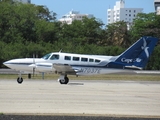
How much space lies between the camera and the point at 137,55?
106ft

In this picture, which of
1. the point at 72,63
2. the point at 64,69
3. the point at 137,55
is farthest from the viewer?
the point at 137,55

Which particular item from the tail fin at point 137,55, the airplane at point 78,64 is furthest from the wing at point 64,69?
the tail fin at point 137,55

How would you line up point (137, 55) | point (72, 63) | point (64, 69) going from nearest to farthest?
1. point (64, 69)
2. point (72, 63)
3. point (137, 55)

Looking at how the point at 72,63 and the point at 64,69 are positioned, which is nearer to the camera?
the point at 64,69

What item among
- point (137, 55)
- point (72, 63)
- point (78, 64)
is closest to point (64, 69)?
point (72, 63)

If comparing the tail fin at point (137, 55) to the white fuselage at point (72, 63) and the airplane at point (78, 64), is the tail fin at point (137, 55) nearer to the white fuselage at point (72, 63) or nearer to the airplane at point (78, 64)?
the airplane at point (78, 64)

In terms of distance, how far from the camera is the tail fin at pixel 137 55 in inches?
1258

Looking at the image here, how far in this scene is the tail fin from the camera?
105 feet

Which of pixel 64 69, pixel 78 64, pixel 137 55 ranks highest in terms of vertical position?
pixel 137 55

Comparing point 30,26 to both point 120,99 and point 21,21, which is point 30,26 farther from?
point 120,99

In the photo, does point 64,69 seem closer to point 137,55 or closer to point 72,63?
point 72,63

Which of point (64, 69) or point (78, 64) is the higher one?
point (78, 64)

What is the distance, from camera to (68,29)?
79.2m

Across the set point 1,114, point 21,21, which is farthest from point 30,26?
point 1,114
